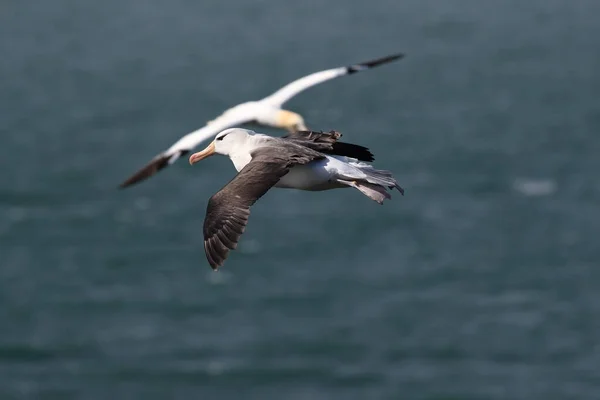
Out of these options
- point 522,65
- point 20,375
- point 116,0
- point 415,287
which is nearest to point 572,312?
point 415,287

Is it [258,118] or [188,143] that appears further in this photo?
[258,118]

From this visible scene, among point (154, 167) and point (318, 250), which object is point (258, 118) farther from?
point (318, 250)

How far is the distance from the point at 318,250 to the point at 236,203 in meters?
32.8

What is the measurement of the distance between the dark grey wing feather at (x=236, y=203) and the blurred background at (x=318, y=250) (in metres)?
24.1

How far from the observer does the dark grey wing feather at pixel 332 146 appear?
501 inches

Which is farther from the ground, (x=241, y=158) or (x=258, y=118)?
(x=258, y=118)

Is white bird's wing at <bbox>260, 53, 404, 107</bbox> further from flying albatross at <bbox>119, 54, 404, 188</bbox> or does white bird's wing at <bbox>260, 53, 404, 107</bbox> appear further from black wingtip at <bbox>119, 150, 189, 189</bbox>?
black wingtip at <bbox>119, 150, 189, 189</bbox>

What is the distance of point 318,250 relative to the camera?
44188 mm

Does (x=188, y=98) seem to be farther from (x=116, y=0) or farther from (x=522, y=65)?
(x=116, y=0)

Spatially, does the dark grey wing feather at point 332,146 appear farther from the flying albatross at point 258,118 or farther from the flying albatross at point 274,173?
the flying albatross at point 258,118

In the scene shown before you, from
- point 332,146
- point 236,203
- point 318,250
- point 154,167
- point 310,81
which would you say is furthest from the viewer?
point 318,250

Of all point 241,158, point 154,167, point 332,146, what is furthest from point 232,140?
point 154,167

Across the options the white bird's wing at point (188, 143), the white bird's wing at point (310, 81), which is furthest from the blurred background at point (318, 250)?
the white bird's wing at point (188, 143)

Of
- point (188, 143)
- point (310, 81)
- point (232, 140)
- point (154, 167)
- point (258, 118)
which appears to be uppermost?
point (310, 81)
